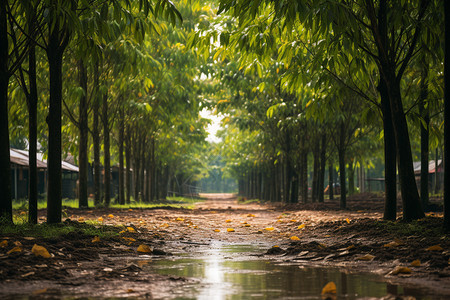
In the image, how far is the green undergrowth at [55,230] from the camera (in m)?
7.46

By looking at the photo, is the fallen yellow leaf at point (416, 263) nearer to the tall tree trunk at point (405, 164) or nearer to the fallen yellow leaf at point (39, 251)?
the fallen yellow leaf at point (39, 251)

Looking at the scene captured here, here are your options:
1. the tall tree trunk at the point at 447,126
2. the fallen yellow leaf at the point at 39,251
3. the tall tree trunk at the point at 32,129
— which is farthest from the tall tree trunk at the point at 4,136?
the tall tree trunk at the point at 447,126

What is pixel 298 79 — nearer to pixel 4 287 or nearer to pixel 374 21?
pixel 374 21

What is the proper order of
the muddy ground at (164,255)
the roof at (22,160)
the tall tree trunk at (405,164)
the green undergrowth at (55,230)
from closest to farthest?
the muddy ground at (164,255)
the green undergrowth at (55,230)
the tall tree trunk at (405,164)
the roof at (22,160)

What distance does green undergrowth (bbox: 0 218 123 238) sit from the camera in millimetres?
7461

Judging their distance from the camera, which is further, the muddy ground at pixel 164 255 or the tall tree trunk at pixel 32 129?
the tall tree trunk at pixel 32 129

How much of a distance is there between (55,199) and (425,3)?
24.2 ft

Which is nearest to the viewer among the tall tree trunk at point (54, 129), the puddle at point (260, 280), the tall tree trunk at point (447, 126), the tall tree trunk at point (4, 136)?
the puddle at point (260, 280)

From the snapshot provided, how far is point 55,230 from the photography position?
8148 millimetres

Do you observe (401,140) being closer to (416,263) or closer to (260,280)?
(416,263)

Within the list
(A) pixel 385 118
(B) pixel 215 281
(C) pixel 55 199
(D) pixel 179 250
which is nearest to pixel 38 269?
(B) pixel 215 281

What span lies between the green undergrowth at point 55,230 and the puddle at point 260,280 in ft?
6.97

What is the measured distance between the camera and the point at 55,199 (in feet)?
30.4

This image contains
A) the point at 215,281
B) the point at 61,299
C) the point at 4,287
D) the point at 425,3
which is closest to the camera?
the point at 61,299
